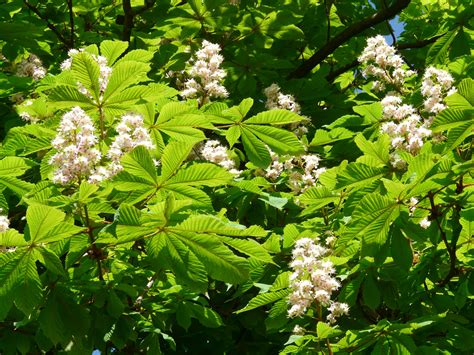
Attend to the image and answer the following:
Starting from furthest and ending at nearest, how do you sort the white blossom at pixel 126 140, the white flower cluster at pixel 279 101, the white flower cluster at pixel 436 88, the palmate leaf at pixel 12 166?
the white flower cluster at pixel 279 101, the white flower cluster at pixel 436 88, the palmate leaf at pixel 12 166, the white blossom at pixel 126 140

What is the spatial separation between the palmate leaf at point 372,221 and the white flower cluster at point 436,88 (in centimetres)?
104

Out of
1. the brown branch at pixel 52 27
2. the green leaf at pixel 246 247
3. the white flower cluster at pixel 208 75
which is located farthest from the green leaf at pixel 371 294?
the brown branch at pixel 52 27

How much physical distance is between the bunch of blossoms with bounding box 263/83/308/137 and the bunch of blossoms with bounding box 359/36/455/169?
48 centimetres

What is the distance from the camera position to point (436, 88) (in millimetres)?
3219

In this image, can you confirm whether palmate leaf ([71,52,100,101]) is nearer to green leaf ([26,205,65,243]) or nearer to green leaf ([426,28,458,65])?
green leaf ([26,205,65,243])

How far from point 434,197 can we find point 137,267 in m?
1.26

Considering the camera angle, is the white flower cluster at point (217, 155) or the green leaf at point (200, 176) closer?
the green leaf at point (200, 176)

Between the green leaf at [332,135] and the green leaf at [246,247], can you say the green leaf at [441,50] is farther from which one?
the green leaf at [246,247]

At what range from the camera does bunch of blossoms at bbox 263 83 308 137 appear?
3920 mm

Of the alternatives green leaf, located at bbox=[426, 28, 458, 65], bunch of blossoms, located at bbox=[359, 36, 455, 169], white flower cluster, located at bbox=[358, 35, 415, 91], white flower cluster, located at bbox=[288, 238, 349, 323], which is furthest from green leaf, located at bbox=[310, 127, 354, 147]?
white flower cluster, located at bbox=[288, 238, 349, 323]

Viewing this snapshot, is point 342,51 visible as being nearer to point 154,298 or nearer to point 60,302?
point 154,298

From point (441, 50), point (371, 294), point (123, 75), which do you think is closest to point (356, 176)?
point (371, 294)

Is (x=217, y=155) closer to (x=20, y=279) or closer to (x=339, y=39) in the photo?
(x=20, y=279)

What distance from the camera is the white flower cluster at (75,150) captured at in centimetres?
222
